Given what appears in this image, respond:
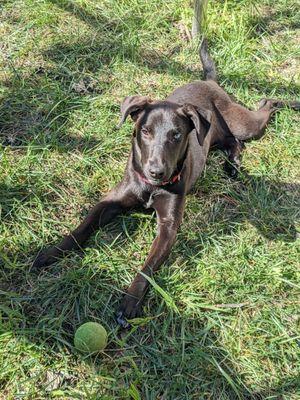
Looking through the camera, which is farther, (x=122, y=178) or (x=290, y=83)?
(x=290, y=83)

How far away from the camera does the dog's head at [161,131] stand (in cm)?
342

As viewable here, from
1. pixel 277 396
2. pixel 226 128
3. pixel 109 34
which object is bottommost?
pixel 277 396

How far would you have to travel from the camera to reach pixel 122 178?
4004mm

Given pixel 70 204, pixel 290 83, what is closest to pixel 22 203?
pixel 70 204

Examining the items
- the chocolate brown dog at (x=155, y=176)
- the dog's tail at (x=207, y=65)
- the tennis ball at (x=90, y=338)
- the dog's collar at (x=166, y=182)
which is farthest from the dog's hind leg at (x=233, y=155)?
the tennis ball at (x=90, y=338)

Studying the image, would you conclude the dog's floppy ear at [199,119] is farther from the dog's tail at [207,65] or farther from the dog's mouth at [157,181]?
the dog's tail at [207,65]

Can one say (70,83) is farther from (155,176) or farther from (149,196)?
(155,176)

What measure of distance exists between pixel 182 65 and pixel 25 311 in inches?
118

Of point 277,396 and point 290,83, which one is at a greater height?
point 290,83

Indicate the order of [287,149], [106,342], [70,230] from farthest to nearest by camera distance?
[287,149] → [70,230] → [106,342]

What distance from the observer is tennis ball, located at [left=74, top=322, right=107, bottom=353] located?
2834 millimetres

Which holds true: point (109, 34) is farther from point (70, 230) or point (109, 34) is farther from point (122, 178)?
point (70, 230)

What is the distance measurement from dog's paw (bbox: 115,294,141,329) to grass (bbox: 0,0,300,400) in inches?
2.5

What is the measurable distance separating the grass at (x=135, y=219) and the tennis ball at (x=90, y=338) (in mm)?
91
